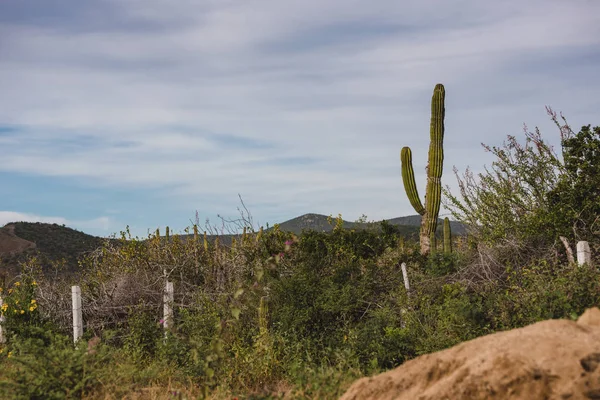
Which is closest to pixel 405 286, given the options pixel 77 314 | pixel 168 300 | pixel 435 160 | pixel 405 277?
pixel 405 277

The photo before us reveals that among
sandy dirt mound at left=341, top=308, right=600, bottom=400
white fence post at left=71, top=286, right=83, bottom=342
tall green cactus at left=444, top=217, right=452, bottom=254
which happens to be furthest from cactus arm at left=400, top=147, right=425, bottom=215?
sandy dirt mound at left=341, top=308, right=600, bottom=400

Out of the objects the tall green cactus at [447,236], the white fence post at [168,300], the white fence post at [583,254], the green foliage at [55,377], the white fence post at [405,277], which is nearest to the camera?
the green foliage at [55,377]

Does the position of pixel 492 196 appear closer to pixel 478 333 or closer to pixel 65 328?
pixel 478 333

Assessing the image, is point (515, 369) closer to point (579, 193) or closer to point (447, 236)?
point (579, 193)

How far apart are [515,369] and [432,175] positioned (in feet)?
42.4

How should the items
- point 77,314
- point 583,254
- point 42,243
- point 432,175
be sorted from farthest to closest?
1. point 42,243
2. point 432,175
3. point 77,314
4. point 583,254

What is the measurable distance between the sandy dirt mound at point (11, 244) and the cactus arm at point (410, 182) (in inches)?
1076

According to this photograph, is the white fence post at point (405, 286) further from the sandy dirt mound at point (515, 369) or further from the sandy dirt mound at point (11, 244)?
the sandy dirt mound at point (11, 244)

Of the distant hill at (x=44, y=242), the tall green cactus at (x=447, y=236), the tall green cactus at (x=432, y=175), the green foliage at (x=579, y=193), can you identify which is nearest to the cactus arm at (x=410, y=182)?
the tall green cactus at (x=432, y=175)

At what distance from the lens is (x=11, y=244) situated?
37.2m

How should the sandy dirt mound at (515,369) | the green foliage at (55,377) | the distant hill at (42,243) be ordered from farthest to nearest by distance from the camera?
the distant hill at (42,243) → the green foliage at (55,377) → the sandy dirt mound at (515,369)

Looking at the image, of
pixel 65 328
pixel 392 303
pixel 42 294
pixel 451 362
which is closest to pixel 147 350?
pixel 65 328

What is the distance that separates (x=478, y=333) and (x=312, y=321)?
2697mm

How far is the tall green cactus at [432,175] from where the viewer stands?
55.0 feet
